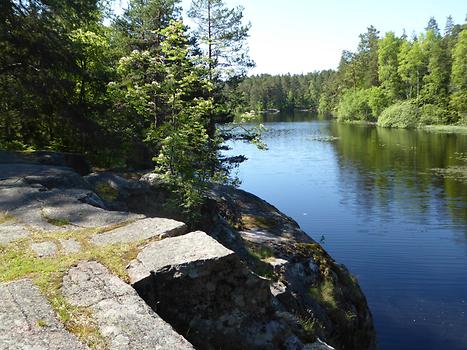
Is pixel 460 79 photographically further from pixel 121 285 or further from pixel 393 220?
pixel 121 285

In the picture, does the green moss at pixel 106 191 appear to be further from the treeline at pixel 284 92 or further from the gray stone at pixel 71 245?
the treeline at pixel 284 92

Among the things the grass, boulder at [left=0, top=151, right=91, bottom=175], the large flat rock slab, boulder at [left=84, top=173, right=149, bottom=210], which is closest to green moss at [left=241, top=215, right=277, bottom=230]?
boulder at [left=84, top=173, right=149, bottom=210]

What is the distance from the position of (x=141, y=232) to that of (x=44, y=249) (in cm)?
135

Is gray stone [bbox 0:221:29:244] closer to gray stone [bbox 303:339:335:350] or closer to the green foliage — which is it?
gray stone [bbox 303:339:335:350]

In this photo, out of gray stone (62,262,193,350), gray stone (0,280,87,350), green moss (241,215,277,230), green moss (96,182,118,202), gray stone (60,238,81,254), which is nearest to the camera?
gray stone (0,280,87,350)

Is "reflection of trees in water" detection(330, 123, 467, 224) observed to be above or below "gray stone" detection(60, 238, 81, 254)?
below

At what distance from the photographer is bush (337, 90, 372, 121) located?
98875 millimetres

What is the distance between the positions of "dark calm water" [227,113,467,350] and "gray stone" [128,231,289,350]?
9.35 m

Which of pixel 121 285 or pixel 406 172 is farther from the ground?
pixel 121 285

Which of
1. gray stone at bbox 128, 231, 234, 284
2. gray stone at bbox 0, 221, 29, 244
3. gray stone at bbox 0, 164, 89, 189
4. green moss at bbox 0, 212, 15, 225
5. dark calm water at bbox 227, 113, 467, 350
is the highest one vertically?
gray stone at bbox 0, 164, 89, 189

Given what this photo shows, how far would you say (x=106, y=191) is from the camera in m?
11.6

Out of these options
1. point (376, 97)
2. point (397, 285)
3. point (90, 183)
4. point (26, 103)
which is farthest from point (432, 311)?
point (376, 97)

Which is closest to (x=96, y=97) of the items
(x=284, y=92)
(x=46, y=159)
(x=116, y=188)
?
(x=46, y=159)

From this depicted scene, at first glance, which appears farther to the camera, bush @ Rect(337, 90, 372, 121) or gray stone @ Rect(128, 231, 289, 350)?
bush @ Rect(337, 90, 372, 121)
